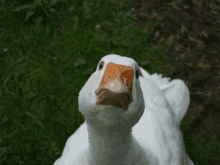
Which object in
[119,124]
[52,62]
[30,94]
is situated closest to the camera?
[119,124]

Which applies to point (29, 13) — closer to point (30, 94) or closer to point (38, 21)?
point (38, 21)

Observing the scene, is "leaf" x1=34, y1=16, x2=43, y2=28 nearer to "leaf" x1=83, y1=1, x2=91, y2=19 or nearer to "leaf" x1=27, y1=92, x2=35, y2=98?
"leaf" x1=83, y1=1, x2=91, y2=19

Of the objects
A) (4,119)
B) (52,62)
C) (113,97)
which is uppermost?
(113,97)

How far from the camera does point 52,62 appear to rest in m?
3.09

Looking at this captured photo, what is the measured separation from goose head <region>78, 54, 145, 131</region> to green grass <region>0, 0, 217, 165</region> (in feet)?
5.72

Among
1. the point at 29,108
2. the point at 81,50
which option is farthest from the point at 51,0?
the point at 29,108

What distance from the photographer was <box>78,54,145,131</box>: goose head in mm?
A: 859

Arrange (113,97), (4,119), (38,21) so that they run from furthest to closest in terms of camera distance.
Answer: (38,21) → (4,119) → (113,97)

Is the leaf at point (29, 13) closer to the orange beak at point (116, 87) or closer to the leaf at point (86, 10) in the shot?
the leaf at point (86, 10)

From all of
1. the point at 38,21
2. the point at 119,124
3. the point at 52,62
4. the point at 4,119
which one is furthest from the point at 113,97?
the point at 38,21

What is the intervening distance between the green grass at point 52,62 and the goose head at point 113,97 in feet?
5.72

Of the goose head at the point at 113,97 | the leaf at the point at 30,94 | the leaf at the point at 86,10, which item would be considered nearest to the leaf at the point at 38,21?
the leaf at the point at 86,10

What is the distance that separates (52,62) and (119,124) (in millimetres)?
2361

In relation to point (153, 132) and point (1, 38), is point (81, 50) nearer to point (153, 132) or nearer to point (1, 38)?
Answer: point (1, 38)
